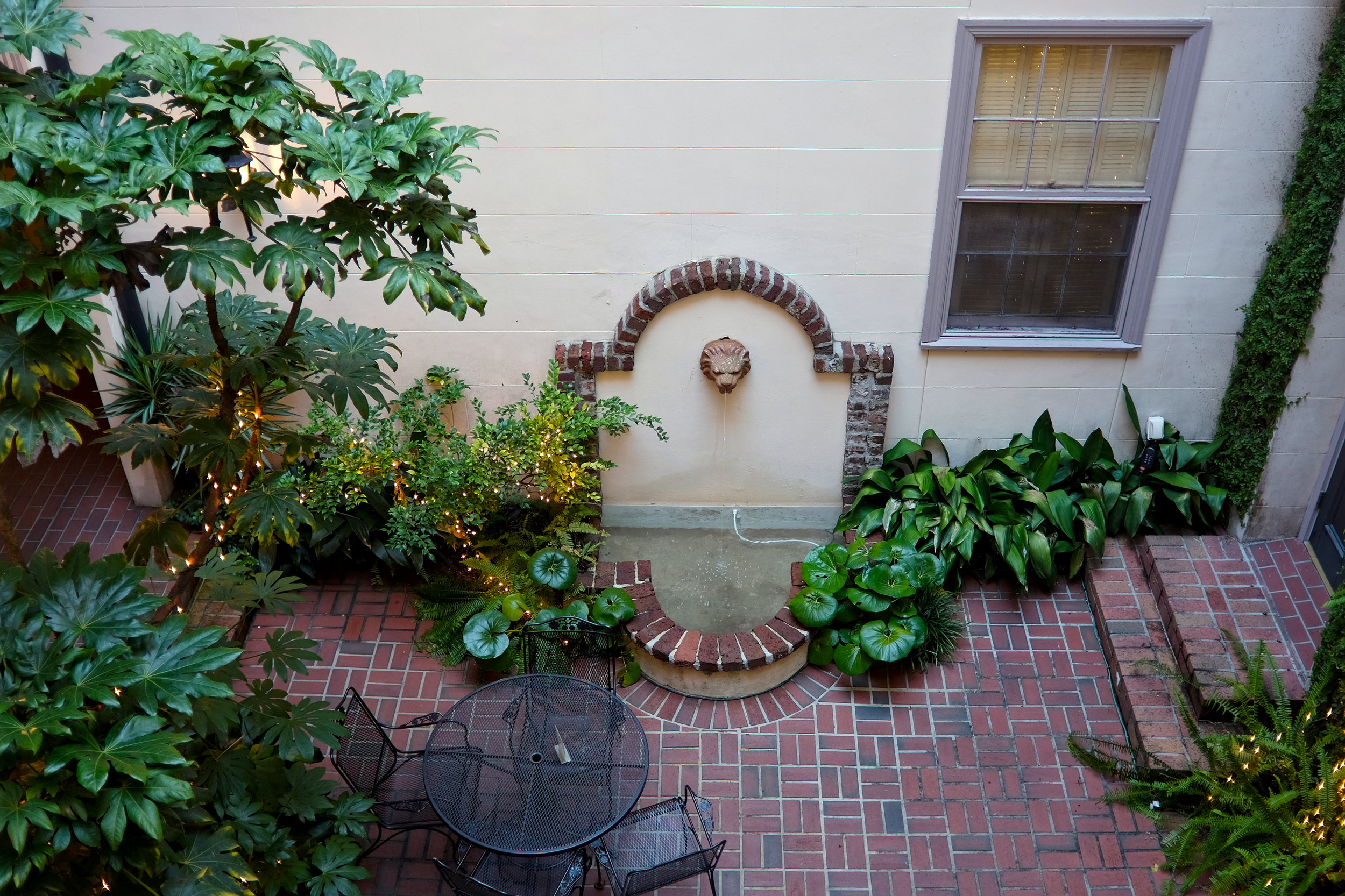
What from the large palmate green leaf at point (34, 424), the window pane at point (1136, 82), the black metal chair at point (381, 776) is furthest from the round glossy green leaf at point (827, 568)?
the large palmate green leaf at point (34, 424)

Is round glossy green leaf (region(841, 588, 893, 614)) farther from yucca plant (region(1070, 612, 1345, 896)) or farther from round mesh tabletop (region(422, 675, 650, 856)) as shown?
round mesh tabletop (region(422, 675, 650, 856))

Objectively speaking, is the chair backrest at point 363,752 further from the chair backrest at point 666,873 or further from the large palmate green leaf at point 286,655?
the chair backrest at point 666,873

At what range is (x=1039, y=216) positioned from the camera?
17.8 feet

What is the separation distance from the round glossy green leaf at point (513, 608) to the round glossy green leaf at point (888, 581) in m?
1.77

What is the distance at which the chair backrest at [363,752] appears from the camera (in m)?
4.24

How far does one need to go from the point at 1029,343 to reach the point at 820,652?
6.87 ft

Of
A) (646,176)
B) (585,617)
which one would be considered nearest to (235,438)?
(585,617)

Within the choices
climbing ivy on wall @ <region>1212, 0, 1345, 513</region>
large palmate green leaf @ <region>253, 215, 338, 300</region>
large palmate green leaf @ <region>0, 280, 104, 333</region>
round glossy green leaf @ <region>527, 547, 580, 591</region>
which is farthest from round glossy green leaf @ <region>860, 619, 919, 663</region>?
large palmate green leaf @ <region>0, 280, 104, 333</region>

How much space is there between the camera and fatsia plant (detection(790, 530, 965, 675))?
5.11 m

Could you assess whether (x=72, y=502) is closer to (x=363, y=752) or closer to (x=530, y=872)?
(x=363, y=752)

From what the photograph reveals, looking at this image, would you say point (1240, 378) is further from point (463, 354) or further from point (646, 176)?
point (463, 354)

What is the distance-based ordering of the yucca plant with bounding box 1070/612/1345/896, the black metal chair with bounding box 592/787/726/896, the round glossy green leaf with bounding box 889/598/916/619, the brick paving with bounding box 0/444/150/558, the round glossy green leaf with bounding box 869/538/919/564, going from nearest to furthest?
the black metal chair with bounding box 592/787/726/896 → the yucca plant with bounding box 1070/612/1345/896 → the round glossy green leaf with bounding box 889/598/916/619 → the round glossy green leaf with bounding box 869/538/919/564 → the brick paving with bounding box 0/444/150/558

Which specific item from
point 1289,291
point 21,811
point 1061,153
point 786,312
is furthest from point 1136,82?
point 21,811

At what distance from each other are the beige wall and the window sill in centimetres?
7
